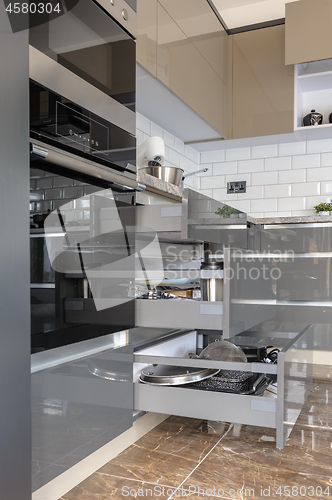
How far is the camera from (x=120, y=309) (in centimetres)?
140

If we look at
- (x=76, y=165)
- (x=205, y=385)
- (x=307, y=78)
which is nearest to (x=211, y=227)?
(x=205, y=385)

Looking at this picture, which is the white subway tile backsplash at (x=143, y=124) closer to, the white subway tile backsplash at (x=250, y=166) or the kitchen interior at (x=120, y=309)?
the kitchen interior at (x=120, y=309)

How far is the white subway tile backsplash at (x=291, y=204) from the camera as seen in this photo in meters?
3.47

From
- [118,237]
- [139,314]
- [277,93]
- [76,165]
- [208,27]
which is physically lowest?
[139,314]

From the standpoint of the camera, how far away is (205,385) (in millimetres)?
1549

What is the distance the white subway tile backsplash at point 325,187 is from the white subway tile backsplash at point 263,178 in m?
0.34

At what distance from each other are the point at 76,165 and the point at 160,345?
0.82 meters

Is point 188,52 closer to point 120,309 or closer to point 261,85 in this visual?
point 261,85

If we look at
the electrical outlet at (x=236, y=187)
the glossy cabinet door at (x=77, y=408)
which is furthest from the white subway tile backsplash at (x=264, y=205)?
the glossy cabinet door at (x=77, y=408)

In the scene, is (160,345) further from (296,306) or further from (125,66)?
(296,306)

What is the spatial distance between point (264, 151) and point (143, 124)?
118cm

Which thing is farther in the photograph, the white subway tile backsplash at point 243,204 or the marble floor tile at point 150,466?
the white subway tile backsplash at point 243,204

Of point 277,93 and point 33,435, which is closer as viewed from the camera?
point 33,435

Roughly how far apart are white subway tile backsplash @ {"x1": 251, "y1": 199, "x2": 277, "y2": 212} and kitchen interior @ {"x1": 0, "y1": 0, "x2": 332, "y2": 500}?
44.0 inches
